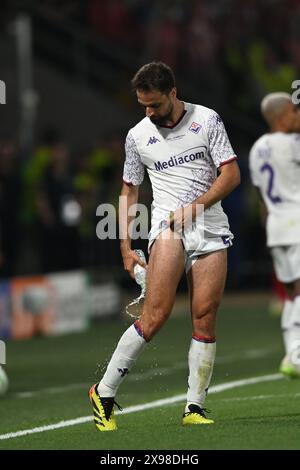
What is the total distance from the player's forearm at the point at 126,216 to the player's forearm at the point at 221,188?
1.66 ft

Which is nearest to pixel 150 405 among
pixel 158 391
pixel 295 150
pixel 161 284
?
pixel 158 391

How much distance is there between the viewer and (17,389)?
12.6 m

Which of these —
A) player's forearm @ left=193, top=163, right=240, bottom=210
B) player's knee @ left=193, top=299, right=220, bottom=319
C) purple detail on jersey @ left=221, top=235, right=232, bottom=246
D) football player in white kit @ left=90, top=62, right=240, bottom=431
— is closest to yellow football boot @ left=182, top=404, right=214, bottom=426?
football player in white kit @ left=90, top=62, right=240, bottom=431

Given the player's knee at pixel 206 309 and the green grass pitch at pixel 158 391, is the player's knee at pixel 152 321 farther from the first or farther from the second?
the green grass pitch at pixel 158 391

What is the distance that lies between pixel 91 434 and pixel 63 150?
37.9 feet

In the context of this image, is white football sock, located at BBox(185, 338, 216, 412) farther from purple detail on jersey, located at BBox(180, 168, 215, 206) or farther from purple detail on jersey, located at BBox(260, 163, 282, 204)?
purple detail on jersey, located at BBox(260, 163, 282, 204)

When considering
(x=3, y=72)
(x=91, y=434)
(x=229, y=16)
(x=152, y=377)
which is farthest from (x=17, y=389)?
(x=229, y=16)

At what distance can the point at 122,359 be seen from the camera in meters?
8.73

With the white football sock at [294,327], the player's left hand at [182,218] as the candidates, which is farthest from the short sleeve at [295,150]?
the player's left hand at [182,218]

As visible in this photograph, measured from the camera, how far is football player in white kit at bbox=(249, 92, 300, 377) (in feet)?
41.0

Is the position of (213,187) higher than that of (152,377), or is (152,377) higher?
(213,187)

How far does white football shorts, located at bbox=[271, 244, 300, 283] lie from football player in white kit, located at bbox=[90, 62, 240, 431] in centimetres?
381
